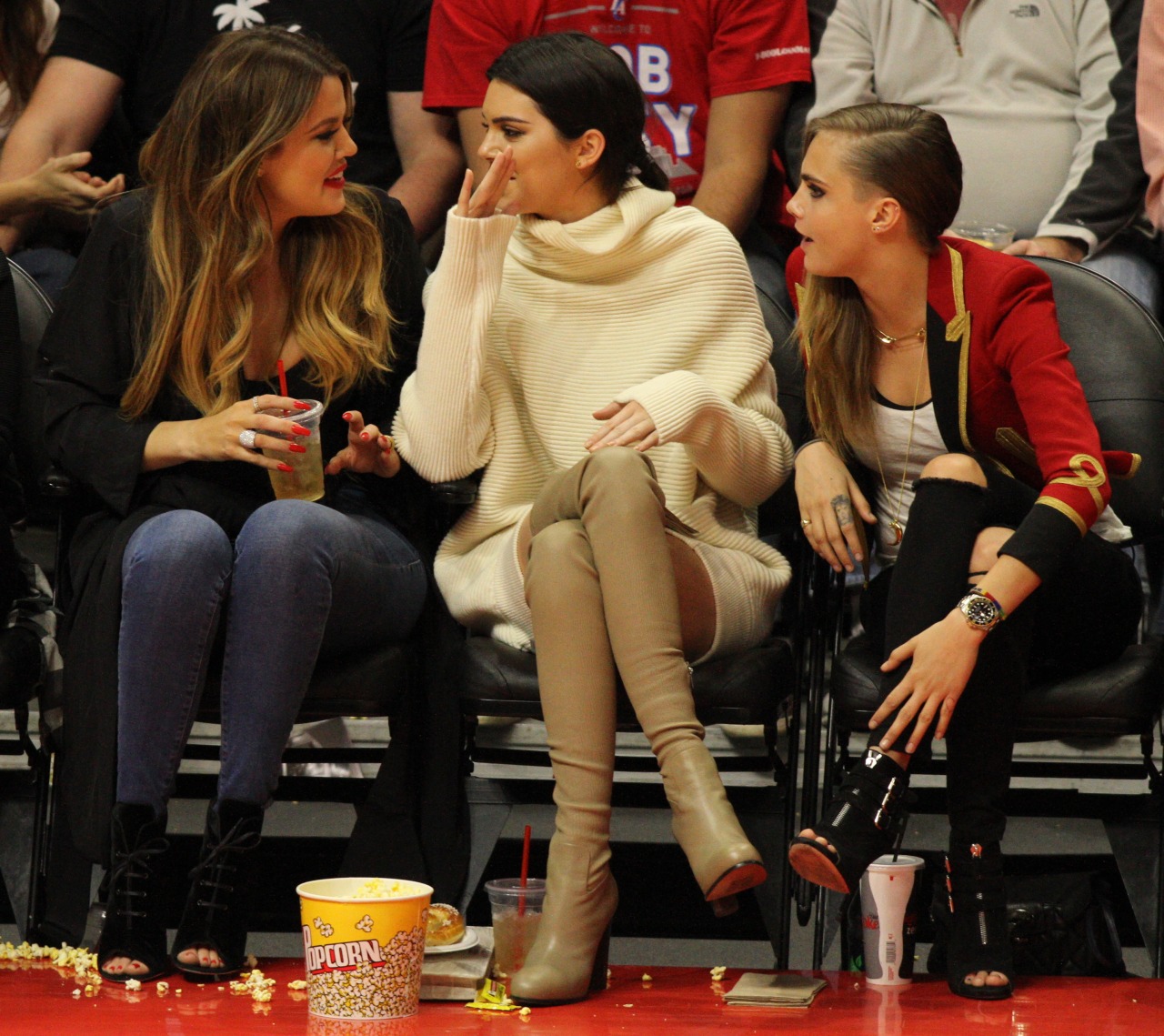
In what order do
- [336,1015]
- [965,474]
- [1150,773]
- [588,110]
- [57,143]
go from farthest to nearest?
[57,143], [588,110], [1150,773], [965,474], [336,1015]

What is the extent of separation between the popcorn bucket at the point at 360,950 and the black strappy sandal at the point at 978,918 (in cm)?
71

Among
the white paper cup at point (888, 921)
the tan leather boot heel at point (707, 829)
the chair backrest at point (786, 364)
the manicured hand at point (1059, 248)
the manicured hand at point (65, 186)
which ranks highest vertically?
the manicured hand at point (65, 186)

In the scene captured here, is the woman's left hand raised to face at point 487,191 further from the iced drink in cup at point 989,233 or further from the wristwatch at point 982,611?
the iced drink in cup at point 989,233

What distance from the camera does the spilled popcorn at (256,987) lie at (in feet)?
6.44

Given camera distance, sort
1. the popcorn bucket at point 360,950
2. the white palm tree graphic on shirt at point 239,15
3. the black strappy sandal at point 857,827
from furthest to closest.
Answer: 1. the white palm tree graphic on shirt at point 239,15
2. the black strappy sandal at point 857,827
3. the popcorn bucket at point 360,950

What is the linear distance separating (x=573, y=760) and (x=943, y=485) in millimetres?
627

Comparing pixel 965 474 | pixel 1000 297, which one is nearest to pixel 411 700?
pixel 965 474

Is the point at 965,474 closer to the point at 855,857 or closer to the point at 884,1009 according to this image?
the point at 855,857

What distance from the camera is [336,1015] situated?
185 cm

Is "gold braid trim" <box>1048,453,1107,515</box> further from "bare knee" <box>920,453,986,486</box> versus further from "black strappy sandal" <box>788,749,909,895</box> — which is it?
"black strappy sandal" <box>788,749,909,895</box>

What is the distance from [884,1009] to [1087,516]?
2.36 feet

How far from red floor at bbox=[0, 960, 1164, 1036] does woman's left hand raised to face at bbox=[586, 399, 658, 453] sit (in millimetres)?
760

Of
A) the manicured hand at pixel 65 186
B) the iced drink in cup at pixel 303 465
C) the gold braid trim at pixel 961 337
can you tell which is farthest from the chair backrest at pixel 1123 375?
the manicured hand at pixel 65 186

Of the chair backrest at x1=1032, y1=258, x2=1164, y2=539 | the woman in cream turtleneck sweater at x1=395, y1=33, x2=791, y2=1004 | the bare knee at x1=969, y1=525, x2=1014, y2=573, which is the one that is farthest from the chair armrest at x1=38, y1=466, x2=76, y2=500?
the chair backrest at x1=1032, y1=258, x2=1164, y2=539
